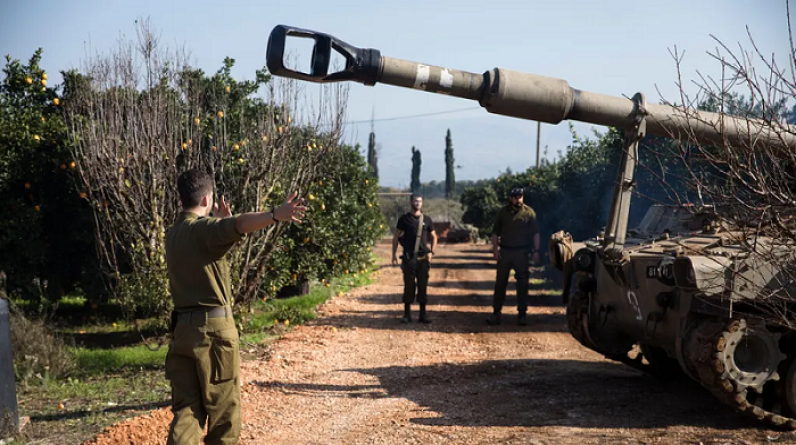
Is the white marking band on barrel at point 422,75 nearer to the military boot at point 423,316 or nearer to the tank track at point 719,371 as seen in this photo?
the tank track at point 719,371

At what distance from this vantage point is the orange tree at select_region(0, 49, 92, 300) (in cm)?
1020

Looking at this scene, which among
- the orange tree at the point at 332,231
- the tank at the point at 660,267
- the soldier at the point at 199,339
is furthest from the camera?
the orange tree at the point at 332,231

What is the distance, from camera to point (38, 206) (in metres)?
10.2

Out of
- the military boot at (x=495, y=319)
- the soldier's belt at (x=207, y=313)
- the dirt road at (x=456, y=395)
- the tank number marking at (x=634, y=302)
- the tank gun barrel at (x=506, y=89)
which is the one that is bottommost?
the dirt road at (x=456, y=395)

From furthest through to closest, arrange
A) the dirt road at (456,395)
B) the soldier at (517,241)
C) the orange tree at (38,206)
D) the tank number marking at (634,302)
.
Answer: the soldier at (517,241), the orange tree at (38,206), the tank number marking at (634,302), the dirt road at (456,395)

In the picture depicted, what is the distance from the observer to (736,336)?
5820mm

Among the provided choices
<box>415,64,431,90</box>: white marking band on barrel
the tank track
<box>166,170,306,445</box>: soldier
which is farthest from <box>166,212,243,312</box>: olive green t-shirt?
the tank track

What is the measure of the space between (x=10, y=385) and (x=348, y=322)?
6.10 m

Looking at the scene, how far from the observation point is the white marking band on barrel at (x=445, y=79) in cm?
484

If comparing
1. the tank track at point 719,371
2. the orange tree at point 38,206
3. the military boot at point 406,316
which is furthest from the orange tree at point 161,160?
the tank track at point 719,371

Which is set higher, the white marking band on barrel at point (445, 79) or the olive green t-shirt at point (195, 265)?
the white marking band on barrel at point (445, 79)

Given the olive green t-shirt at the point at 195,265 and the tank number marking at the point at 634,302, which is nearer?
the olive green t-shirt at the point at 195,265

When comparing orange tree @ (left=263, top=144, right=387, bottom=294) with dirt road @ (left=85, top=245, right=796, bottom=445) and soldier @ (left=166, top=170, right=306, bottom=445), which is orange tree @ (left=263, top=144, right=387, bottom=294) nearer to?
dirt road @ (left=85, top=245, right=796, bottom=445)

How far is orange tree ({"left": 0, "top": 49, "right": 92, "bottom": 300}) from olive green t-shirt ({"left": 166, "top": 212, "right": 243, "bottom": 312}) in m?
6.40
